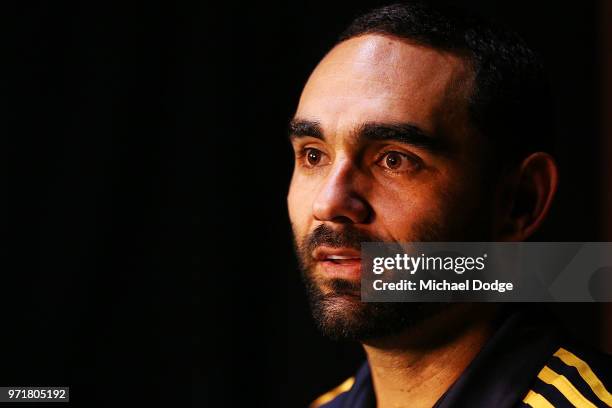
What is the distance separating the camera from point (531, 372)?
3.69ft

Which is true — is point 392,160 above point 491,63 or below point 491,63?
below

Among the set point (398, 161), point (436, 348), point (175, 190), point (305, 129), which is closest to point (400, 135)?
point (398, 161)

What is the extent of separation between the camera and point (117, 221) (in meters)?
1.76

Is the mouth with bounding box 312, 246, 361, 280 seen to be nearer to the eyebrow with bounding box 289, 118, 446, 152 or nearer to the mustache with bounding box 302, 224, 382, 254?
the mustache with bounding box 302, 224, 382, 254

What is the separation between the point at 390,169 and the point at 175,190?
77 cm

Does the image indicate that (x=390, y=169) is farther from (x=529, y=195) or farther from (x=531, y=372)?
(x=531, y=372)

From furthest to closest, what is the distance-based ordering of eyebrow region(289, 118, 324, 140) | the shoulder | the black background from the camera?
1. the black background
2. eyebrow region(289, 118, 324, 140)
3. the shoulder

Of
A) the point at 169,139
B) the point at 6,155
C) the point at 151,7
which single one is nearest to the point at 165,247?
the point at 169,139

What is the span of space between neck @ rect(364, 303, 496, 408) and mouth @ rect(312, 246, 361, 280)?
10cm

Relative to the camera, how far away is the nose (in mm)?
1116

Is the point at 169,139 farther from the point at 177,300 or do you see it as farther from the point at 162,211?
the point at 177,300

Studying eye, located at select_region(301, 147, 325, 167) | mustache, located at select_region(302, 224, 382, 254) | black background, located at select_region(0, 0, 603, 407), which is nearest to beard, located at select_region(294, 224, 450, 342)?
mustache, located at select_region(302, 224, 382, 254)

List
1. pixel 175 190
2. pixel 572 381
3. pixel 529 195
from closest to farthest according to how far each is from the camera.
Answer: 1. pixel 572 381
2. pixel 529 195
3. pixel 175 190

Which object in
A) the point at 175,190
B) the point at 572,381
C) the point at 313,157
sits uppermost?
the point at 175,190
